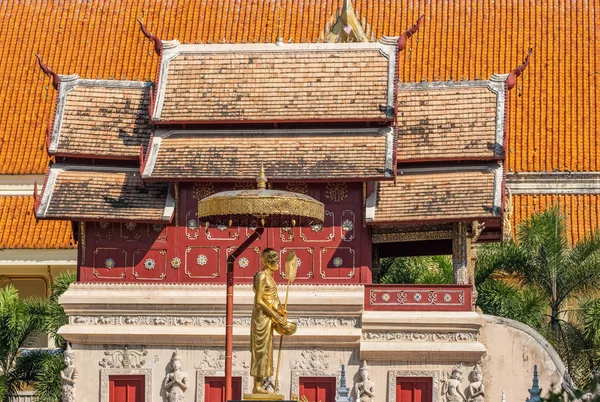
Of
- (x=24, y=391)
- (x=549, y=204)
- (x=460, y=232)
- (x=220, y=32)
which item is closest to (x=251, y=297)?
(x=460, y=232)

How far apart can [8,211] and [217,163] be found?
12666mm

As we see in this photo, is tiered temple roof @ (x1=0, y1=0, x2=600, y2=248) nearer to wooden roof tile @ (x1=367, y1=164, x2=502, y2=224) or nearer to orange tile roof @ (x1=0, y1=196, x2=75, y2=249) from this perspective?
orange tile roof @ (x1=0, y1=196, x2=75, y2=249)

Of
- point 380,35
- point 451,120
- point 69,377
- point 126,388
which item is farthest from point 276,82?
point 380,35

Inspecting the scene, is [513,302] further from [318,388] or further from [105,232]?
[105,232]

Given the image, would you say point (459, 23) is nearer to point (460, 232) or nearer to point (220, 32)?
point (220, 32)

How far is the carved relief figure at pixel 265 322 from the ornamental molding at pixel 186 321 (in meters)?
6.91

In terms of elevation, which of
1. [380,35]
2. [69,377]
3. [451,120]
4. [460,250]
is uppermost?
[380,35]

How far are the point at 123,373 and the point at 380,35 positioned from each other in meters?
16.3

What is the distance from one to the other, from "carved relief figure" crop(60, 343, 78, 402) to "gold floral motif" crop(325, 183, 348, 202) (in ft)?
16.7

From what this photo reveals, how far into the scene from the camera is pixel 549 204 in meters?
50.2

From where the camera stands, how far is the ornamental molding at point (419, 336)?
39.4 meters

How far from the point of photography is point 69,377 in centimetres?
3972

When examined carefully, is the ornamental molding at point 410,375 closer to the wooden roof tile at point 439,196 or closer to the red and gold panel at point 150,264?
the wooden roof tile at point 439,196

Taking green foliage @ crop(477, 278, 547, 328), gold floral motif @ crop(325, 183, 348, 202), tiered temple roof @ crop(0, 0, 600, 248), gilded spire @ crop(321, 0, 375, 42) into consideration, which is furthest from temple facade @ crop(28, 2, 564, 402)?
tiered temple roof @ crop(0, 0, 600, 248)
